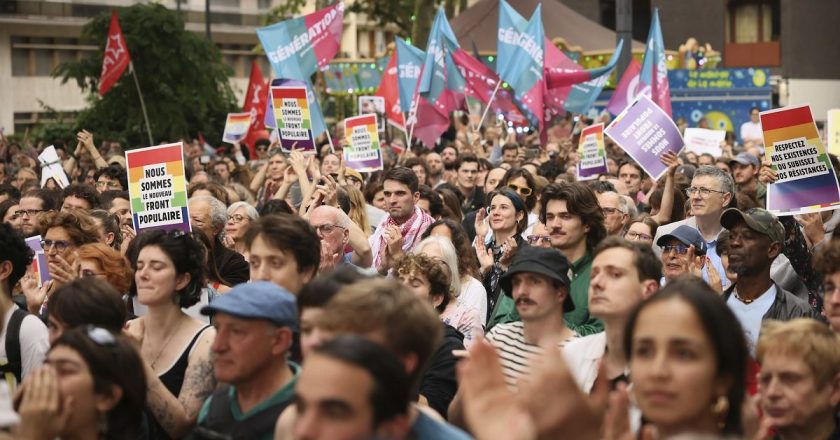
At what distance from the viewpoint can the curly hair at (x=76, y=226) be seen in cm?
788

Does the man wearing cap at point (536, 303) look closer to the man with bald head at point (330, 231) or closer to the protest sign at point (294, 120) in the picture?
the man with bald head at point (330, 231)

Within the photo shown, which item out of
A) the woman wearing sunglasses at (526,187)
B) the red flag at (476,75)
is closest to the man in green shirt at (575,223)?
the woman wearing sunglasses at (526,187)

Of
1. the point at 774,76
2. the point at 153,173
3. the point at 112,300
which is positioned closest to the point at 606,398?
the point at 112,300

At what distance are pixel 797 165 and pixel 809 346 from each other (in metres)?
4.74

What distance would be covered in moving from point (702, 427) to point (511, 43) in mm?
15494

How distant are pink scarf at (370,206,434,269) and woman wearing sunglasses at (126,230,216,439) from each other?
2.97 metres

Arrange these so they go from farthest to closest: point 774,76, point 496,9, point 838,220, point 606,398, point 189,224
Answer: point 774,76 → point 496,9 → point 838,220 → point 189,224 → point 606,398

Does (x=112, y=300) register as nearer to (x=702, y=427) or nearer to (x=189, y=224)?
(x=702, y=427)

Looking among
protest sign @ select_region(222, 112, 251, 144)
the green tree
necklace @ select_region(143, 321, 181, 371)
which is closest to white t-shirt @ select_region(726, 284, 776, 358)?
necklace @ select_region(143, 321, 181, 371)

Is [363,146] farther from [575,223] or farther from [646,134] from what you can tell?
[575,223]

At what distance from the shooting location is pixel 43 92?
166ft

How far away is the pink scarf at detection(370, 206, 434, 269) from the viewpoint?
9461 mm

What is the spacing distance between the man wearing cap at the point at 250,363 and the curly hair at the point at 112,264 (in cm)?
233

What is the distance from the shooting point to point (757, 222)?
23.6 ft
